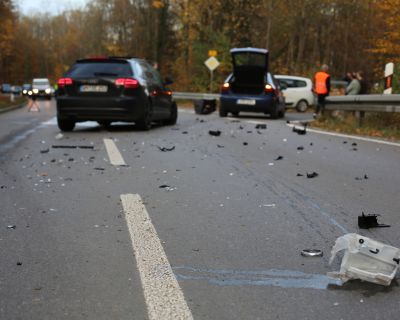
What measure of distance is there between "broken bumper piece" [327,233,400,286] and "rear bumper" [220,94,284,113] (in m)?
17.1

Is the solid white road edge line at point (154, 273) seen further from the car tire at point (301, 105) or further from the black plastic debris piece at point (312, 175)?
the car tire at point (301, 105)

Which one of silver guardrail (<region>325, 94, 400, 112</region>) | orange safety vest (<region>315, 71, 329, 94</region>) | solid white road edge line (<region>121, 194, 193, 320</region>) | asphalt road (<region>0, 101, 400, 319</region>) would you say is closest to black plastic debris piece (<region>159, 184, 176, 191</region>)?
asphalt road (<region>0, 101, 400, 319</region>)

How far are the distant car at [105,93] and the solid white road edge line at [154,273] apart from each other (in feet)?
29.2

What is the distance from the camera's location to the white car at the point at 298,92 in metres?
30.1

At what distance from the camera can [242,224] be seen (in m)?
4.94

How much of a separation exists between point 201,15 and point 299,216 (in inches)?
1659

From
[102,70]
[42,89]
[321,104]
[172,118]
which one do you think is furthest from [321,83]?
[42,89]

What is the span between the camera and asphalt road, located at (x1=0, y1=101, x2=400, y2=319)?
10.4ft

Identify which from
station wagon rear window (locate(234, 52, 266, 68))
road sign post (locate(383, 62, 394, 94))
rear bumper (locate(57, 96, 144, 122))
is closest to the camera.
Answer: rear bumper (locate(57, 96, 144, 122))

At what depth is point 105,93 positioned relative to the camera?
553 inches

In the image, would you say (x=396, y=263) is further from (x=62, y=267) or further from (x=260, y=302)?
(x=62, y=267)

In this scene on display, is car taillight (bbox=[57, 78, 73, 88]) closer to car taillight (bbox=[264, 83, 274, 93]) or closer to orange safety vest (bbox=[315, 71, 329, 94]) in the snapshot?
car taillight (bbox=[264, 83, 274, 93])

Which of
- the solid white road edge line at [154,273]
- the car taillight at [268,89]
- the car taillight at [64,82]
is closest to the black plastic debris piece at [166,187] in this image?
the solid white road edge line at [154,273]

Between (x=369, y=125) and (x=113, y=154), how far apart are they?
8.32 metres
